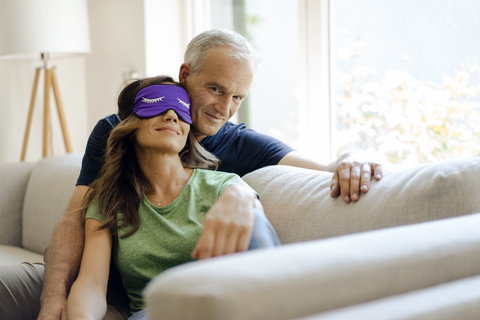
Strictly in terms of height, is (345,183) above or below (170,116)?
below

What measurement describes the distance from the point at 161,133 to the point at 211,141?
0.45 m

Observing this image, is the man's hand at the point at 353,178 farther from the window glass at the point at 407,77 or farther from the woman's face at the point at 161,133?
the window glass at the point at 407,77

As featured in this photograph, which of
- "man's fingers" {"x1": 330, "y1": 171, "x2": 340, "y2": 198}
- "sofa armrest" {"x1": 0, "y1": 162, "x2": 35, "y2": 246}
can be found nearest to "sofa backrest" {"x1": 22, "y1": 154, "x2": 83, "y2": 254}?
"sofa armrest" {"x1": 0, "y1": 162, "x2": 35, "y2": 246}

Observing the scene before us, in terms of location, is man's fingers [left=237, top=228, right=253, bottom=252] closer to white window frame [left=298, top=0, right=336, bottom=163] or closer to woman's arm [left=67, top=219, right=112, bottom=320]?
woman's arm [left=67, top=219, right=112, bottom=320]

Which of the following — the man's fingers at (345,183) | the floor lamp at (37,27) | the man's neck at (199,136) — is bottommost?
the man's fingers at (345,183)

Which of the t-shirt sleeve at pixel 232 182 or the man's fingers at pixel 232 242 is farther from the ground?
the man's fingers at pixel 232 242

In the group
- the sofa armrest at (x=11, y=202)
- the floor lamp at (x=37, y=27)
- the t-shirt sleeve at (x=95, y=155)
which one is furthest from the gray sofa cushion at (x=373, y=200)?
the floor lamp at (x=37, y=27)

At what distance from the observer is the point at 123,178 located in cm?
144

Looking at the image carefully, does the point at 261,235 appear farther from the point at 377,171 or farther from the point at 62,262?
the point at 62,262

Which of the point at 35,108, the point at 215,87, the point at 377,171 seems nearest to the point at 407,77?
the point at 215,87

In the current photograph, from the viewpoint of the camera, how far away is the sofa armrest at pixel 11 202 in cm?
240

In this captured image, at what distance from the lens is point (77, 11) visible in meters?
3.04

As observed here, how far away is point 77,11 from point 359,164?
2502mm

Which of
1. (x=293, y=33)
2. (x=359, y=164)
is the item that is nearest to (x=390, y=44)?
(x=293, y=33)
